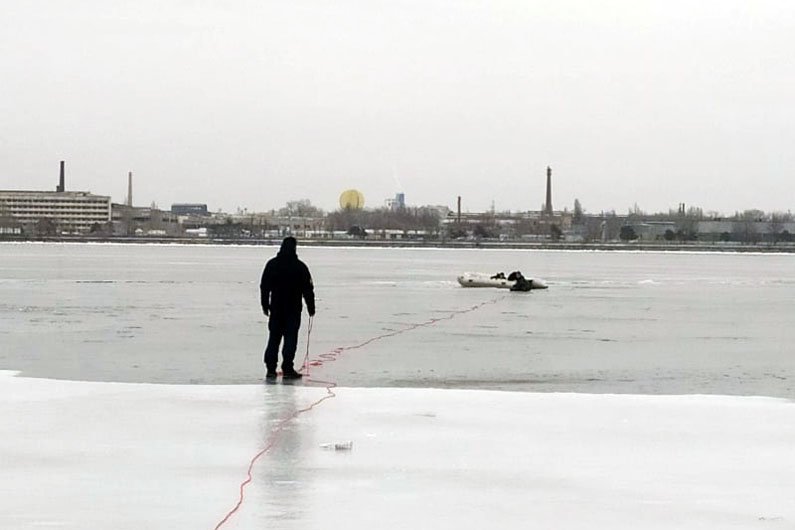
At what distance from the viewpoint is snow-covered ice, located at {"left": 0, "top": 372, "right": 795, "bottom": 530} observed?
25.3ft

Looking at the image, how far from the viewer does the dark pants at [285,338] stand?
1509cm

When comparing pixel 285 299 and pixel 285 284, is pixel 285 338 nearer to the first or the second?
pixel 285 299

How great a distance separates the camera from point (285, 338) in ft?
49.9

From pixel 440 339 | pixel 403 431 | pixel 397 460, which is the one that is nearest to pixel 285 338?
pixel 403 431

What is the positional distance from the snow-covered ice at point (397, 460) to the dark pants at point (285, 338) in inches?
66.0

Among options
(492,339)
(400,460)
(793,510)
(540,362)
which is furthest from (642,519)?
(492,339)

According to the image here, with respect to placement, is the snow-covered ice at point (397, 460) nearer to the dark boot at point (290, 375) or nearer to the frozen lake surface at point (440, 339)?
the dark boot at point (290, 375)

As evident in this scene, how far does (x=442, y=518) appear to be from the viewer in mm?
7617

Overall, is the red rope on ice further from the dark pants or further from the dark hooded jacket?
the dark hooded jacket

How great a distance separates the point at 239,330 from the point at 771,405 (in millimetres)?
12679

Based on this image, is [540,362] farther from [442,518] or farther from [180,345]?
[442,518]

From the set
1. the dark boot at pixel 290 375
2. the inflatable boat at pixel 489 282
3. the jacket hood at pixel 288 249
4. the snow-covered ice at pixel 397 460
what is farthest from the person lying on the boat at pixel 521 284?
the snow-covered ice at pixel 397 460

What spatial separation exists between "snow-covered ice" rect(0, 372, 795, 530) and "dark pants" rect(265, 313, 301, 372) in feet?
5.50

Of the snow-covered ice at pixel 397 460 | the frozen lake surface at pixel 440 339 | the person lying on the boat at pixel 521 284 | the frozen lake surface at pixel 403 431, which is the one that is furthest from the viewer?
the person lying on the boat at pixel 521 284
